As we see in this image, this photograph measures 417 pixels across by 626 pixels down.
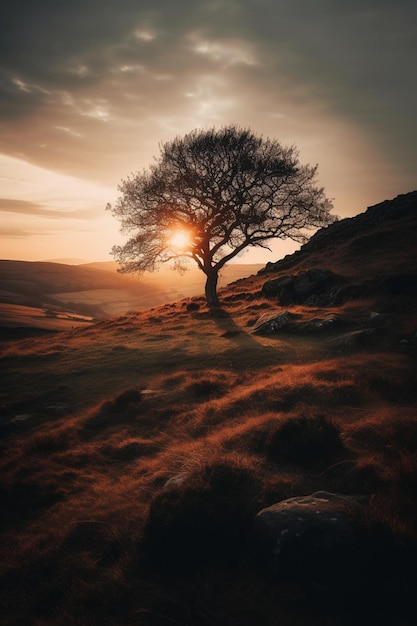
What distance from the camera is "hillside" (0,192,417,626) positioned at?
4.04 metres

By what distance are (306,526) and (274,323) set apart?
14.8 meters

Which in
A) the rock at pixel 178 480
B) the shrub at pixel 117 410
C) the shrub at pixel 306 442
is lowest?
the shrub at pixel 117 410

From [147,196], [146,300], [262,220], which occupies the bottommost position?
[146,300]

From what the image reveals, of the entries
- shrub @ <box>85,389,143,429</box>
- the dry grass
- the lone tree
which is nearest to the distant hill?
the lone tree

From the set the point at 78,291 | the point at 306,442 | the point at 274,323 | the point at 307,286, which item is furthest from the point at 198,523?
the point at 78,291

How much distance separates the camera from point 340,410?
28.6ft

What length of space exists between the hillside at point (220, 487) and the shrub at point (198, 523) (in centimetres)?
2

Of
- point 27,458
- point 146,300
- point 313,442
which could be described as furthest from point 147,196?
point 146,300

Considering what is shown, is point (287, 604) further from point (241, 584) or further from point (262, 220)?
point (262, 220)

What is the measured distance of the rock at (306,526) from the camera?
4258 mm

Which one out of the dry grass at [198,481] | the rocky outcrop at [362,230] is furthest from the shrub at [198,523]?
the rocky outcrop at [362,230]

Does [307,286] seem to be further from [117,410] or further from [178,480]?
[178,480]

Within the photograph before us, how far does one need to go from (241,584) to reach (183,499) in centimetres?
144

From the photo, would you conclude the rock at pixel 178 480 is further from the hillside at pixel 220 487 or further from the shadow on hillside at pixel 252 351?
the shadow on hillside at pixel 252 351
